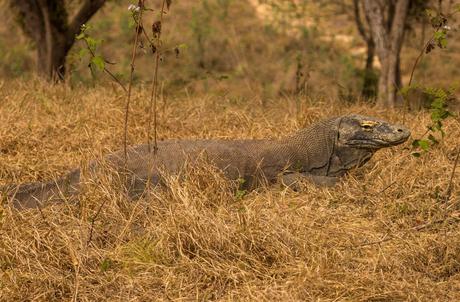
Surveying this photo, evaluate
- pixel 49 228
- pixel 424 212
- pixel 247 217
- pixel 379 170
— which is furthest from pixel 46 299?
pixel 379 170

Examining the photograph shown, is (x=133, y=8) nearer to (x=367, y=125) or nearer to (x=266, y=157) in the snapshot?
(x=266, y=157)

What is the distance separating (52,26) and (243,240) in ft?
23.9

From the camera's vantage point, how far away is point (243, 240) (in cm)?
414

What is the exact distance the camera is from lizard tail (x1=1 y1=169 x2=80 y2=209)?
16.5 ft

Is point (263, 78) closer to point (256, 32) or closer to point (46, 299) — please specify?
point (256, 32)

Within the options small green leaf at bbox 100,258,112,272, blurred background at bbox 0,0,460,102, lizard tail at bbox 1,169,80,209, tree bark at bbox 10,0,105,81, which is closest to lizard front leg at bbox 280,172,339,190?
lizard tail at bbox 1,169,80,209

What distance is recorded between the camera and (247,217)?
4297 mm

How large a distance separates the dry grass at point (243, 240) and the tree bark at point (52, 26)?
15.6ft

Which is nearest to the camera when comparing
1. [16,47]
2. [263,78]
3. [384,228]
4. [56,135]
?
[384,228]

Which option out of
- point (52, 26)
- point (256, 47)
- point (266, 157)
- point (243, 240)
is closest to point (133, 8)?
point (266, 157)

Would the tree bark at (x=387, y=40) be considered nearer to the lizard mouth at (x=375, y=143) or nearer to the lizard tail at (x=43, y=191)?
the lizard mouth at (x=375, y=143)

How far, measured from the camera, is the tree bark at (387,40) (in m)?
9.01

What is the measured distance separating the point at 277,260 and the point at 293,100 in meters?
3.87

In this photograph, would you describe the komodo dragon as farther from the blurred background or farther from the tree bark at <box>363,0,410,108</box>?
the blurred background
